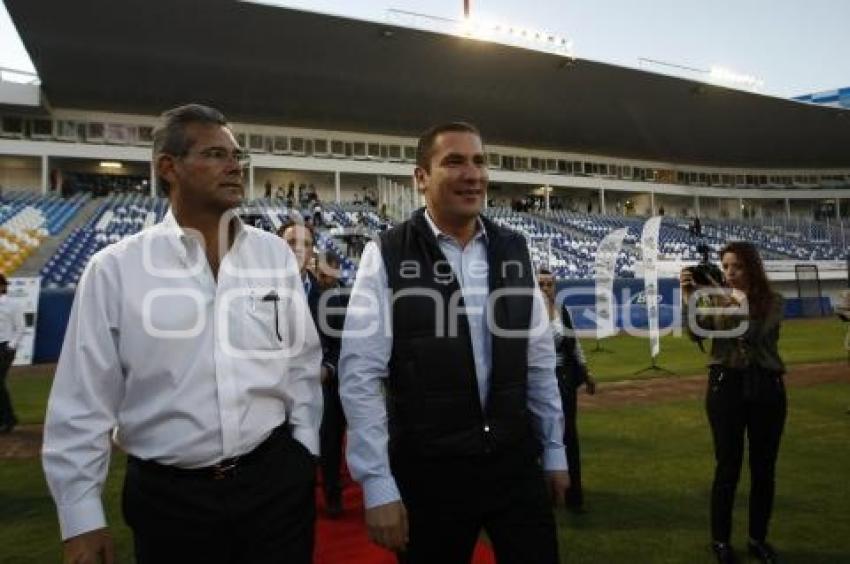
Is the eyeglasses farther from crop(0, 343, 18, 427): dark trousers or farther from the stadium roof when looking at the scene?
the stadium roof

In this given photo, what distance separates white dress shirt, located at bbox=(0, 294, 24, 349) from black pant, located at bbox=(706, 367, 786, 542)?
9.34 m

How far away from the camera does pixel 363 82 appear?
32.8m

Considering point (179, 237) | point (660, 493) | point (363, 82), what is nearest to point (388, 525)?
point (179, 237)

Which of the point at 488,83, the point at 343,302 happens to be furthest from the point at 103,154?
the point at 343,302

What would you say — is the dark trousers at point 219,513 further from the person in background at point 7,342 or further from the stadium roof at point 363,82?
the stadium roof at point 363,82

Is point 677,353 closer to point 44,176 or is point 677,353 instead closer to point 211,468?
point 211,468

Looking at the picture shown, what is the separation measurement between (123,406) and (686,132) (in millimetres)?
47911

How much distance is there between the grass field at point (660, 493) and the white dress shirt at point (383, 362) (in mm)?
2209

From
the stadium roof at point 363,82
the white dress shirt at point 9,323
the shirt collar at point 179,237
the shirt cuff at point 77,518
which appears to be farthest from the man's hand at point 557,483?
the stadium roof at point 363,82

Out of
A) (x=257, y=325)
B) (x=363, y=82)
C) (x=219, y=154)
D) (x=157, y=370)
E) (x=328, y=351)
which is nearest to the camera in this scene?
(x=157, y=370)

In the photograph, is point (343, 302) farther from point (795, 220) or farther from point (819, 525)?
point (795, 220)

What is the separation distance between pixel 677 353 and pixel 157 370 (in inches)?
671

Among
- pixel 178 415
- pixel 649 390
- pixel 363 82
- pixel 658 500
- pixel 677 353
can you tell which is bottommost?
pixel 658 500

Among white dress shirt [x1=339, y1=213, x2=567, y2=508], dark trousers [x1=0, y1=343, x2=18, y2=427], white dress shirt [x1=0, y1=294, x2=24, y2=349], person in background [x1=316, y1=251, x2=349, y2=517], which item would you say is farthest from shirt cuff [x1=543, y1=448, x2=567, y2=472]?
white dress shirt [x1=0, y1=294, x2=24, y2=349]
